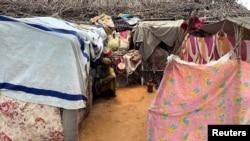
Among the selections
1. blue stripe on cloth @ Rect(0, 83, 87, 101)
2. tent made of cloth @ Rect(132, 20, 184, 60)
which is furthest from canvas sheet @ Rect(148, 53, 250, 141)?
tent made of cloth @ Rect(132, 20, 184, 60)

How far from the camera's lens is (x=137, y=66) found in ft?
22.9

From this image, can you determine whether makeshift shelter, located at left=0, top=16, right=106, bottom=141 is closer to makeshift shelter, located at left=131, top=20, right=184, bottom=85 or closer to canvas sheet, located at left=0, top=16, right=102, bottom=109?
canvas sheet, located at left=0, top=16, right=102, bottom=109

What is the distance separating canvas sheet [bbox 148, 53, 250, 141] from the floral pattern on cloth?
1177 mm

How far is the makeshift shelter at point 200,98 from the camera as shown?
2664 millimetres

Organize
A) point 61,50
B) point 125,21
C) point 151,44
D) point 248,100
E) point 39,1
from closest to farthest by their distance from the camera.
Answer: point 248,100 < point 61,50 < point 151,44 < point 125,21 < point 39,1

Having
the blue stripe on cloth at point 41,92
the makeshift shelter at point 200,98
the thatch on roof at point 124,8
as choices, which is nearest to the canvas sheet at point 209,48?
the makeshift shelter at point 200,98

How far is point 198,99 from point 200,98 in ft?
0.08

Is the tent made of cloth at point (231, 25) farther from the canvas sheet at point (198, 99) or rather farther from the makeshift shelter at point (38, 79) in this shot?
the makeshift shelter at point (38, 79)

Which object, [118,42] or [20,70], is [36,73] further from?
[118,42]

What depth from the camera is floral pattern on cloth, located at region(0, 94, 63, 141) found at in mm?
3127

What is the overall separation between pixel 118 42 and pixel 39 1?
3.61m

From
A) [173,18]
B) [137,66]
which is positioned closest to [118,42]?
[137,66]

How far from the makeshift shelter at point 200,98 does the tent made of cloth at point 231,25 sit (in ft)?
0.05

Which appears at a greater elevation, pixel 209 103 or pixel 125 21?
pixel 125 21
